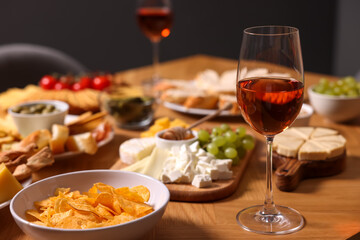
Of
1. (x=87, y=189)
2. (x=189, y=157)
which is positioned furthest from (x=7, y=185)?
(x=189, y=157)

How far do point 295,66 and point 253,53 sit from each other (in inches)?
3.2

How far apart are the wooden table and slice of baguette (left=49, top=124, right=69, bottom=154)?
0.05m

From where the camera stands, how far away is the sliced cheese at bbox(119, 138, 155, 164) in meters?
1.25

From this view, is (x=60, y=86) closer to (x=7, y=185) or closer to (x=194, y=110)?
(x=194, y=110)

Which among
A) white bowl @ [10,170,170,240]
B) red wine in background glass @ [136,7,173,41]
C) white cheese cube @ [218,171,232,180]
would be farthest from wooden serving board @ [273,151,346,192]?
red wine in background glass @ [136,7,173,41]

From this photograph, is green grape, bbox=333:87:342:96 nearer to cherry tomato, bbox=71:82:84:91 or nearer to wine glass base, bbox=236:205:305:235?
wine glass base, bbox=236:205:305:235

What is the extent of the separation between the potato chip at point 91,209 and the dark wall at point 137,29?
3303 millimetres

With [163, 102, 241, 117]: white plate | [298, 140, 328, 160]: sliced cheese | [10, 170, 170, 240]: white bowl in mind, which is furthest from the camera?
[163, 102, 241, 117]: white plate

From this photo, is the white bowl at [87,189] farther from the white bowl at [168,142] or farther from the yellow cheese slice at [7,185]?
the white bowl at [168,142]

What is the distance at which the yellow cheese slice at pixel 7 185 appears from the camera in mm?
978

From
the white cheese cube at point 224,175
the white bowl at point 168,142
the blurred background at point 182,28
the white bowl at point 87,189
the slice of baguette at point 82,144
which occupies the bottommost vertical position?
the blurred background at point 182,28

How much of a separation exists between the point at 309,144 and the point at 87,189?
1.93 ft

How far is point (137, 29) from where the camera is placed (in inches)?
169

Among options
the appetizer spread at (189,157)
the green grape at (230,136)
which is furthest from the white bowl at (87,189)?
the green grape at (230,136)
